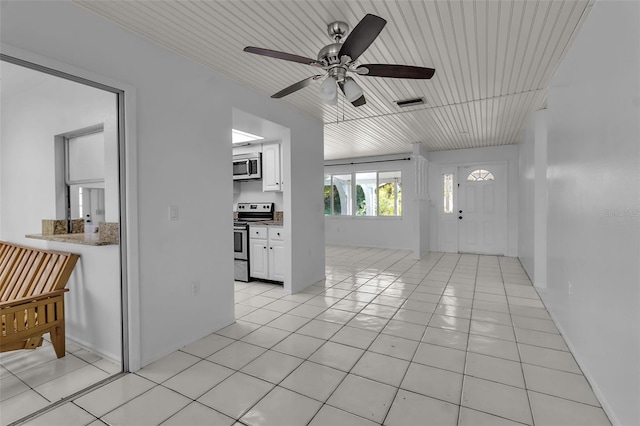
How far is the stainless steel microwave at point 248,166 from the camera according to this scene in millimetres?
4945

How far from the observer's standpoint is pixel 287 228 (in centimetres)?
405

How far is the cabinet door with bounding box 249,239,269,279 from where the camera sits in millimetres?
4582

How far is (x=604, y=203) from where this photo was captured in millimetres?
1741

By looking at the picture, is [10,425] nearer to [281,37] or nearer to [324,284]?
[281,37]

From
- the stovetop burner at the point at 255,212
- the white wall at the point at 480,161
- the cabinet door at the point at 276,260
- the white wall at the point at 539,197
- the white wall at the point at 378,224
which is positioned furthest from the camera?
the white wall at the point at 378,224

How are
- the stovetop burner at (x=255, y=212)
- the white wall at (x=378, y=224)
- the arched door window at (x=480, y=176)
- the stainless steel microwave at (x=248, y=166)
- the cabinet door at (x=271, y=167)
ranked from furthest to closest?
the white wall at (x=378, y=224) → the arched door window at (x=480, y=176) → the stovetop burner at (x=255, y=212) → the stainless steel microwave at (x=248, y=166) → the cabinet door at (x=271, y=167)

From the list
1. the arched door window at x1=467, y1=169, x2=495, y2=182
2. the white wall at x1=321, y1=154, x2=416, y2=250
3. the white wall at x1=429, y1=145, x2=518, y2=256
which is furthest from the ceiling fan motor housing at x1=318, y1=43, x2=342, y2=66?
the arched door window at x1=467, y1=169, x2=495, y2=182

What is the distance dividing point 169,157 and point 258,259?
2.52 m

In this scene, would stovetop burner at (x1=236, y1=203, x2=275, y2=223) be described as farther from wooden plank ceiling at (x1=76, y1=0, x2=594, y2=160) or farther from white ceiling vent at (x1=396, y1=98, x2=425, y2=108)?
white ceiling vent at (x1=396, y1=98, x2=425, y2=108)

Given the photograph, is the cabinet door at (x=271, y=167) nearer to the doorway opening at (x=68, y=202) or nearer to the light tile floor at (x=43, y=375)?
the doorway opening at (x=68, y=202)

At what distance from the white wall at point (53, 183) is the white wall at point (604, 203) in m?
3.13

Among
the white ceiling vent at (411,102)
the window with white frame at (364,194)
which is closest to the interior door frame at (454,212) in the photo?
the window with white frame at (364,194)

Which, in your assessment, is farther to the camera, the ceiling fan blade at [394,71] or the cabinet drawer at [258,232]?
the cabinet drawer at [258,232]

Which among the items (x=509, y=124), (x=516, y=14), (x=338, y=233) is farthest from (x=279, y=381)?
(x=338, y=233)
